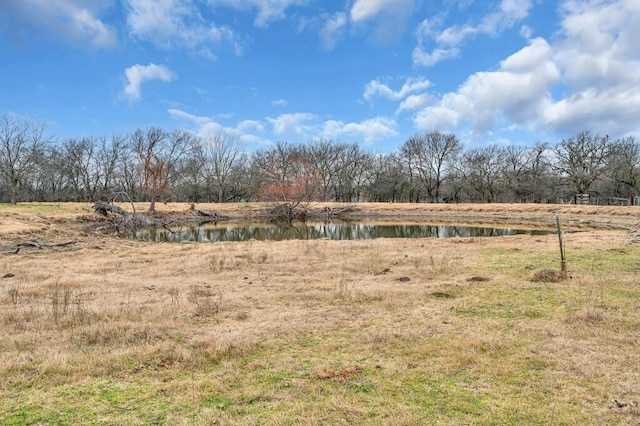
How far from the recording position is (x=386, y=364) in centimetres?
482

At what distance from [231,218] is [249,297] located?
130 feet

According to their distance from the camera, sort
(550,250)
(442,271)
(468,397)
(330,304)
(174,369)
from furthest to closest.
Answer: (550,250), (442,271), (330,304), (174,369), (468,397)

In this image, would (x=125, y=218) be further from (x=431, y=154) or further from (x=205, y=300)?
(x=431, y=154)

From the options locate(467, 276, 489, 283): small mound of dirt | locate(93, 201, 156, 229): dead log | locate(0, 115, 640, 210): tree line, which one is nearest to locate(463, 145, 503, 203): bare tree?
locate(0, 115, 640, 210): tree line

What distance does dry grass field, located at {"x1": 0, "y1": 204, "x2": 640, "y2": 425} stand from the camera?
12.6 ft

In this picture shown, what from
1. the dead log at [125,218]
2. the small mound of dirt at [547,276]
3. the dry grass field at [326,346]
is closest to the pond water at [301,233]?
the dead log at [125,218]

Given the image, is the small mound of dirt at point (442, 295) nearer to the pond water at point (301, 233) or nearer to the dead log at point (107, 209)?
the pond water at point (301, 233)

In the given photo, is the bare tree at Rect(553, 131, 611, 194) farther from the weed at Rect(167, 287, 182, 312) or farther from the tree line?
the weed at Rect(167, 287, 182, 312)

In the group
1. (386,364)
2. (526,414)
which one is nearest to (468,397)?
(526,414)

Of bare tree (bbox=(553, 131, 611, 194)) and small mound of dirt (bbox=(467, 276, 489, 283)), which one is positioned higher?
bare tree (bbox=(553, 131, 611, 194))

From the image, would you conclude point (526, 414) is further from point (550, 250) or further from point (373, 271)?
point (550, 250)

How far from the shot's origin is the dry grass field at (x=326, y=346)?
384 cm

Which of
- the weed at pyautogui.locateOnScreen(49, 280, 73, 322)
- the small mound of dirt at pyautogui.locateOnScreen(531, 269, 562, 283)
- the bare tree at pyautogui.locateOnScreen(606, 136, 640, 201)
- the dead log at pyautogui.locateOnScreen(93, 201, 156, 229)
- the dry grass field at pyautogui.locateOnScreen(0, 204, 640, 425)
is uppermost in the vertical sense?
the bare tree at pyautogui.locateOnScreen(606, 136, 640, 201)

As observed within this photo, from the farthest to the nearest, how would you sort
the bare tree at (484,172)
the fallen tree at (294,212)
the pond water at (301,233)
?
the bare tree at (484,172) < the fallen tree at (294,212) < the pond water at (301,233)
